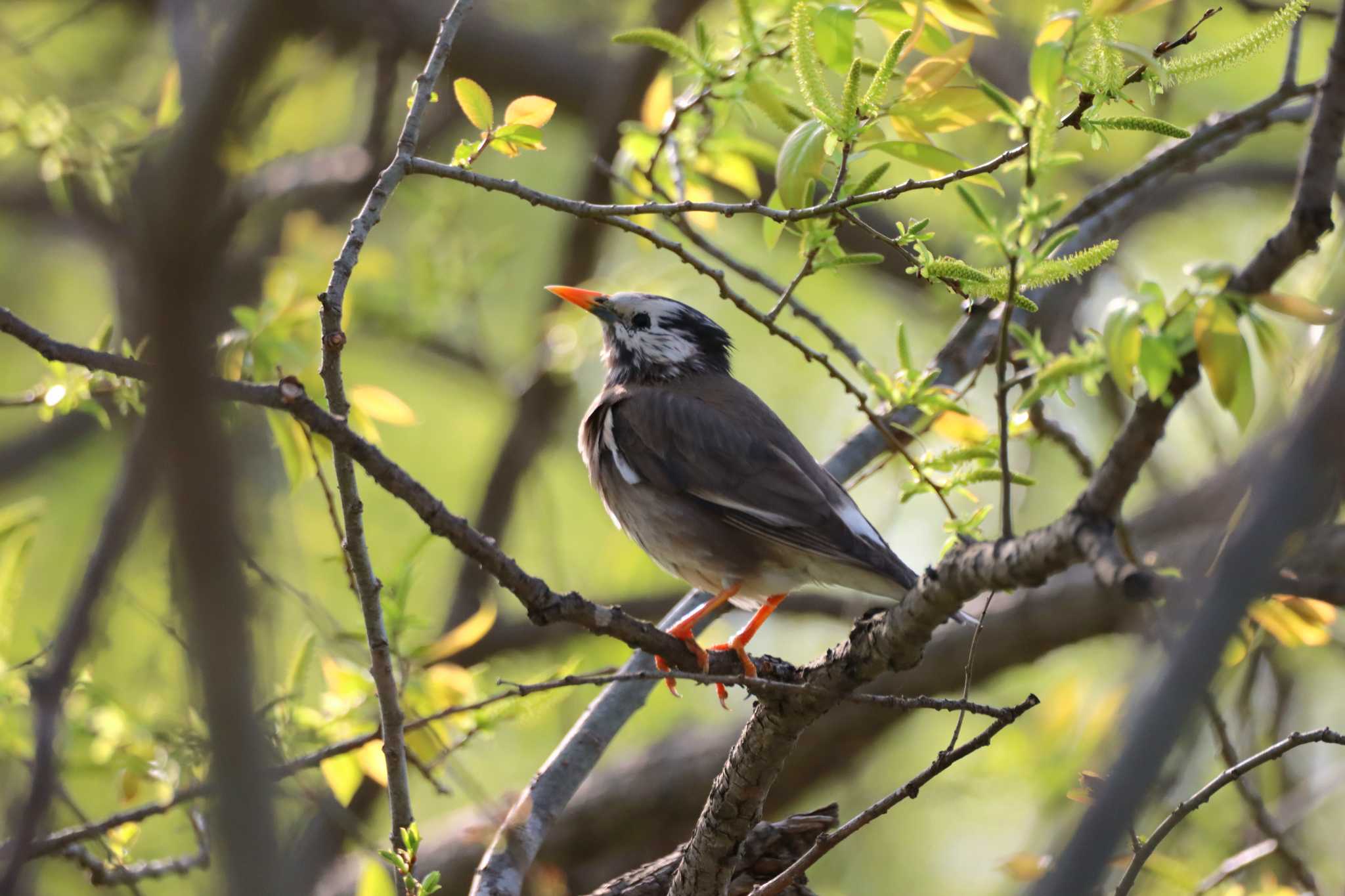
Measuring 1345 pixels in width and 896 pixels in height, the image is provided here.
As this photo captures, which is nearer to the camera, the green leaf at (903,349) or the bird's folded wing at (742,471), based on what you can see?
the green leaf at (903,349)

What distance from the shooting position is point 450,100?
29.4 feet

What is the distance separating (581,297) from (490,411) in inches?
211

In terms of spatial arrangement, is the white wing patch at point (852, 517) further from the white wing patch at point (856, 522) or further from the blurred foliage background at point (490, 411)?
the blurred foliage background at point (490, 411)

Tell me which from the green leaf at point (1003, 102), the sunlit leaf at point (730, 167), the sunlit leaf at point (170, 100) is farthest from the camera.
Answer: the sunlit leaf at point (170, 100)

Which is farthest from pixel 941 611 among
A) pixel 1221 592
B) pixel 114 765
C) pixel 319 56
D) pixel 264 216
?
pixel 319 56

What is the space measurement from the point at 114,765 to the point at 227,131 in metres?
3.49

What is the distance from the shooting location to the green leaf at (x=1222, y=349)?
316 cm

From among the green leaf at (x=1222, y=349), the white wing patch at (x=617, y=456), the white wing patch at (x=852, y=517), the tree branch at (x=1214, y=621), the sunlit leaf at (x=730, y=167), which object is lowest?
the tree branch at (x=1214, y=621)

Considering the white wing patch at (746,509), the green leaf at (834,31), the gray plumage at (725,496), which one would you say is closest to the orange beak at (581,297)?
the gray plumage at (725,496)

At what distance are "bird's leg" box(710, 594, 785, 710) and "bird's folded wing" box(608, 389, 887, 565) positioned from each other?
1.32 ft

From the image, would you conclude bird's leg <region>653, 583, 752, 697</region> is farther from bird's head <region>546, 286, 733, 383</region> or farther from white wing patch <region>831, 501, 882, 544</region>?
bird's head <region>546, 286, 733, 383</region>

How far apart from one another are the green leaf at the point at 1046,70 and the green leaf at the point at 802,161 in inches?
34.0

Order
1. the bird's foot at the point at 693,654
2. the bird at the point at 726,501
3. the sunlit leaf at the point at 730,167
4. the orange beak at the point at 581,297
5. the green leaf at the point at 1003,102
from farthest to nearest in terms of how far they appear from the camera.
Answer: the orange beak at the point at 581,297, the sunlit leaf at the point at 730,167, the bird at the point at 726,501, the bird's foot at the point at 693,654, the green leaf at the point at 1003,102

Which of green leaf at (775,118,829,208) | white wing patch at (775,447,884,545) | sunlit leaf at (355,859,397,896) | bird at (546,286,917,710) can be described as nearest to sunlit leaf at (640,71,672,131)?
bird at (546,286,917,710)
